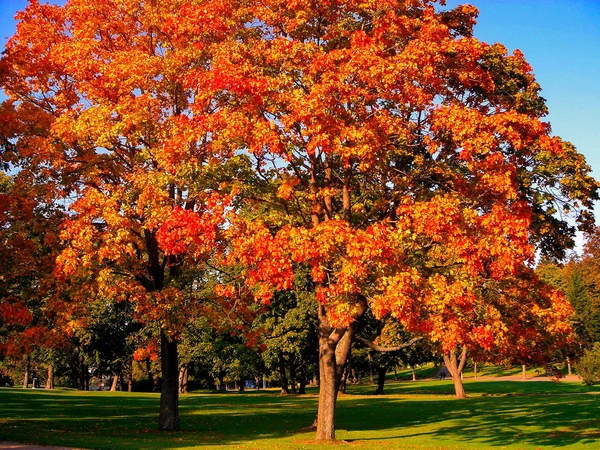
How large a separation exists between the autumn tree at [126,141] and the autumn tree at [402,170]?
59.7 inches

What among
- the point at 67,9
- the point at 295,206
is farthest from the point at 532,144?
the point at 67,9

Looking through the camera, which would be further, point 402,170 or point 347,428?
point 347,428

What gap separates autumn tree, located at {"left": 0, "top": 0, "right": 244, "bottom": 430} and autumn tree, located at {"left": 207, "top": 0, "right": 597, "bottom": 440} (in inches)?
59.7

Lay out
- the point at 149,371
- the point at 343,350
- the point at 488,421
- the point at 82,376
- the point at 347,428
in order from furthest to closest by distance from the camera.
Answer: the point at 82,376 < the point at 149,371 < the point at 488,421 < the point at 347,428 < the point at 343,350

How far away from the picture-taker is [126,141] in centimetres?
2430

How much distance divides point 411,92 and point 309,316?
3467 cm

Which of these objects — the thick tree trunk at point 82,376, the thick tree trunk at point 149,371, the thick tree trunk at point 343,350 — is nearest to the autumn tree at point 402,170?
the thick tree trunk at point 343,350

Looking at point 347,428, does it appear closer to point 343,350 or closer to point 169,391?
point 343,350

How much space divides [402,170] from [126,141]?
1046cm

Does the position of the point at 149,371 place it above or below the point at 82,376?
above

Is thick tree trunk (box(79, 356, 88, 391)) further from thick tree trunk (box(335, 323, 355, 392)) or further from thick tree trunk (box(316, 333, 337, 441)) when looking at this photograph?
thick tree trunk (box(316, 333, 337, 441))

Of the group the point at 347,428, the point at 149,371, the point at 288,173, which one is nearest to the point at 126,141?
the point at 288,173

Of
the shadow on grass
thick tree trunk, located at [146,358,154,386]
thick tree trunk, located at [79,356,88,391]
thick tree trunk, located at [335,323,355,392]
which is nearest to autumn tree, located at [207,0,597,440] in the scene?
thick tree trunk, located at [335,323,355,392]

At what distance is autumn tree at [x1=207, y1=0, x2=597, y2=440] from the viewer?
715 inches
